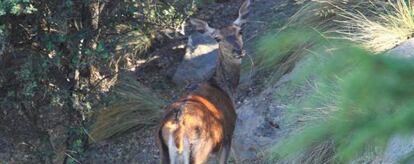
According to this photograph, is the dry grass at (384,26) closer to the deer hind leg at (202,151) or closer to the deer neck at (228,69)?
the deer neck at (228,69)

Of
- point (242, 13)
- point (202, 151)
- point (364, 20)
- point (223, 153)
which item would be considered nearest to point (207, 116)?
point (202, 151)

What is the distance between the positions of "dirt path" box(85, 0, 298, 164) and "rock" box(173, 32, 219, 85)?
0.84 ft

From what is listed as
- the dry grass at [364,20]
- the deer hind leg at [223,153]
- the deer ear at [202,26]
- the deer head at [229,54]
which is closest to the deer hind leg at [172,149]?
the deer hind leg at [223,153]

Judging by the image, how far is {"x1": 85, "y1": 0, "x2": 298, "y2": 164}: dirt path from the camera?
8547 millimetres

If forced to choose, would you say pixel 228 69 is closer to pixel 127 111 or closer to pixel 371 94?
pixel 127 111

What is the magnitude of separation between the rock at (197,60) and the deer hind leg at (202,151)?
4080 mm

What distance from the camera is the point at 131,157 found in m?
9.09

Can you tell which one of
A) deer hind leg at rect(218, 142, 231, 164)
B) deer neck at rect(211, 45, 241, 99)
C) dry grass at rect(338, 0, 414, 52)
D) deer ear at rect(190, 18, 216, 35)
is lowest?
deer hind leg at rect(218, 142, 231, 164)

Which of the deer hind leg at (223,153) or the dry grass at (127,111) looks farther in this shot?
the dry grass at (127,111)

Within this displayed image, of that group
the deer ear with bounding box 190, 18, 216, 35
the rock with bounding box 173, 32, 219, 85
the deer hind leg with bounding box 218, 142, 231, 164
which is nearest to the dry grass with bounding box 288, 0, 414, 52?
the deer ear with bounding box 190, 18, 216, 35

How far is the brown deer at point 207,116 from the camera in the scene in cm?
590

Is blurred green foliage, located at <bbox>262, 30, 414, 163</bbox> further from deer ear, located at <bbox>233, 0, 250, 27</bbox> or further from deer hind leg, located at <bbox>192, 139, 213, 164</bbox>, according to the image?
deer ear, located at <bbox>233, 0, 250, 27</bbox>

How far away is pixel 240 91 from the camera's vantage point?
952 cm

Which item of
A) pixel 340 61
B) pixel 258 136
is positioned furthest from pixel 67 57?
pixel 340 61
